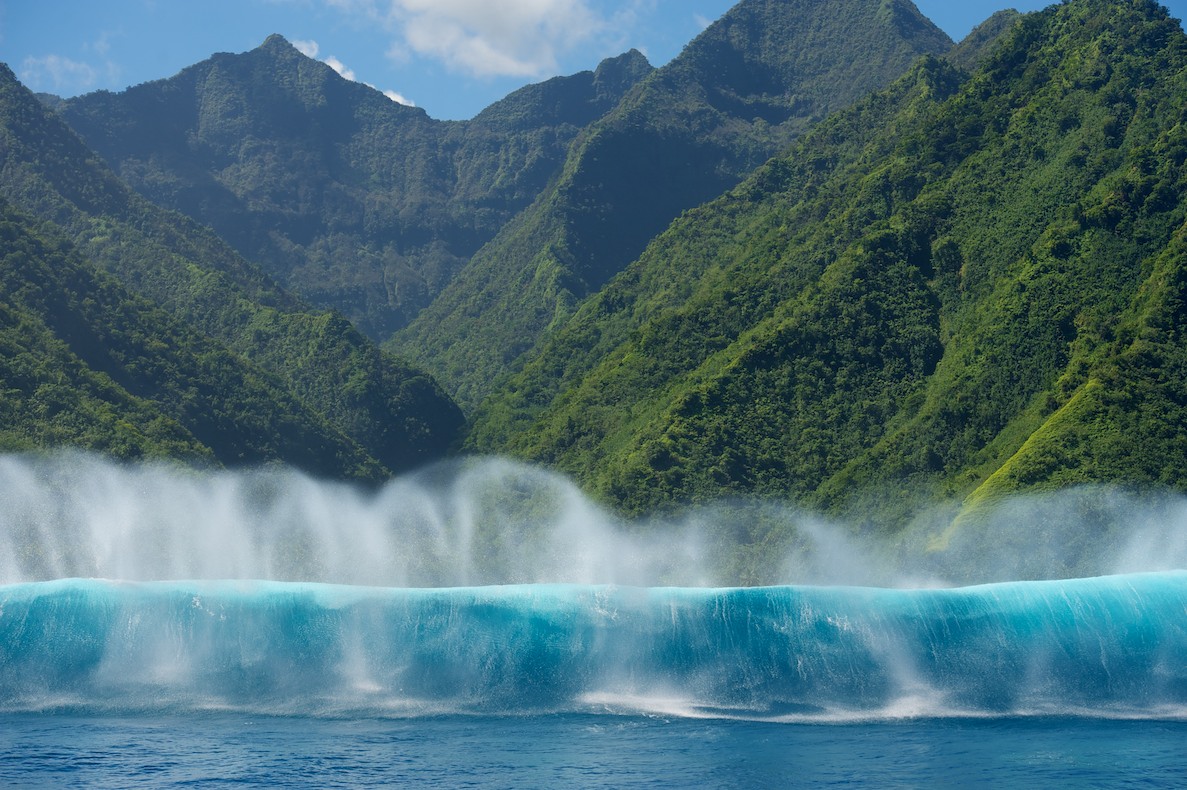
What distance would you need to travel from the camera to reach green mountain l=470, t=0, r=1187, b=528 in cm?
7181

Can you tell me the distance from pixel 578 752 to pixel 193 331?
3521 inches

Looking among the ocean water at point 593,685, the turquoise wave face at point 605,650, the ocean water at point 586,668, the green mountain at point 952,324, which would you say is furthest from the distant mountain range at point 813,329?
the ocean water at point 593,685

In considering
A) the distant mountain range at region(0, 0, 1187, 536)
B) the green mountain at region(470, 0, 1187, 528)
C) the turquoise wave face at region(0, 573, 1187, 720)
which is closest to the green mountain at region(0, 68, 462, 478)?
the distant mountain range at region(0, 0, 1187, 536)

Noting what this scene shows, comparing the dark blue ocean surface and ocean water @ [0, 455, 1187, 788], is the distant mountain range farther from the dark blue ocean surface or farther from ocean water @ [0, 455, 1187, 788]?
the dark blue ocean surface

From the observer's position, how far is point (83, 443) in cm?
7931

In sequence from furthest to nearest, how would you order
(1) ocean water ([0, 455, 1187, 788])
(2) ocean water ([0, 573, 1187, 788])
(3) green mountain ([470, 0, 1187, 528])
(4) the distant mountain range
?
(4) the distant mountain range
(3) green mountain ([470, 0, 1187, 528])
(2) ocean water ([0, 573, 1187, 788])
(1) ocean water ([0, 455, 1187, 788])

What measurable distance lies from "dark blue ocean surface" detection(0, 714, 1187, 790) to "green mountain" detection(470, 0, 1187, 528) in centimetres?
3345

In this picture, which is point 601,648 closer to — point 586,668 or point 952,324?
point 586,668

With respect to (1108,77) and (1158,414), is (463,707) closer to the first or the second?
(1158,414)

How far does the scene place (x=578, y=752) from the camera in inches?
1286

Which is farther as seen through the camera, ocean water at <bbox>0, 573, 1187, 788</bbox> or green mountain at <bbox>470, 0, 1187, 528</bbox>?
green mountain at <bbox>470, 0, 1187, 528</bbox>

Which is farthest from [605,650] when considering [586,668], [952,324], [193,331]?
[193,331]

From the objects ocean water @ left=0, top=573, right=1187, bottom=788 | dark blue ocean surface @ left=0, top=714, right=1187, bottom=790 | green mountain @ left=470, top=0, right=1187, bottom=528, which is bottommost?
dark blue ocean surface @ left=0, top=714, right=1187, bottom=790

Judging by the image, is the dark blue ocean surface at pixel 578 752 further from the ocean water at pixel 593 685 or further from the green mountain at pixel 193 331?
the green mountain at pixel 193 331
